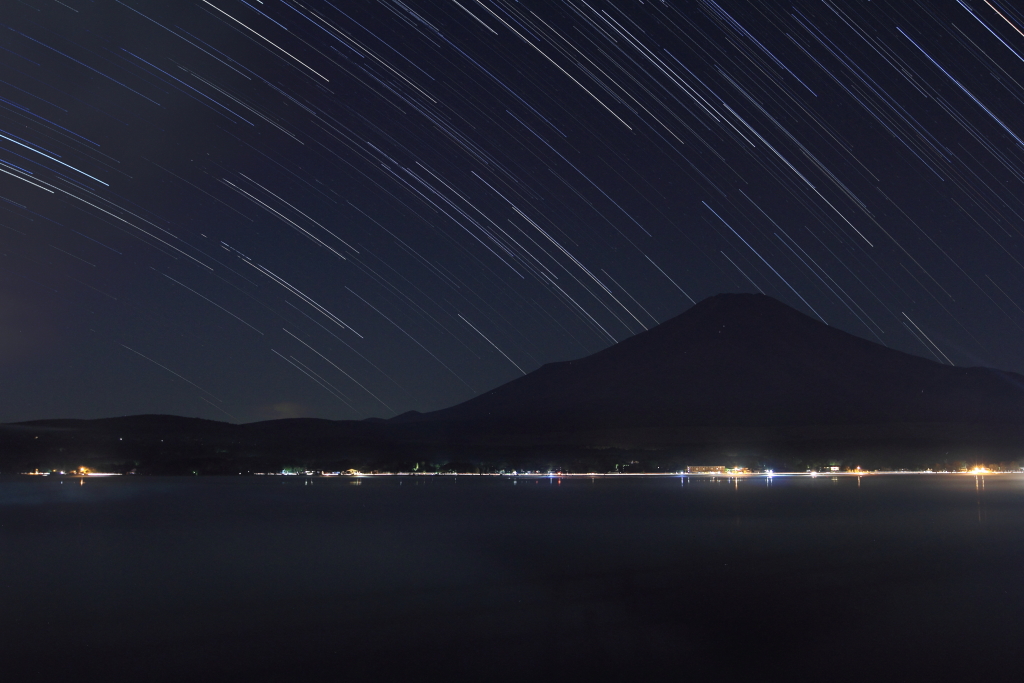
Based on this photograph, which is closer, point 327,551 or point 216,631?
point 216,631

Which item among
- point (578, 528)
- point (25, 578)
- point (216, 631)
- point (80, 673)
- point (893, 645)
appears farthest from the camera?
point (578, 528)

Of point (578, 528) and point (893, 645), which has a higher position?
point (578, 528)

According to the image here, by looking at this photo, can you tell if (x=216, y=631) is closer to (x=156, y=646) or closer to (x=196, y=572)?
(x=156, y=646)

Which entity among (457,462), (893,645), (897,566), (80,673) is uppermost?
(457,462)

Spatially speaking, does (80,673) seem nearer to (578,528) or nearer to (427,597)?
(427,597)

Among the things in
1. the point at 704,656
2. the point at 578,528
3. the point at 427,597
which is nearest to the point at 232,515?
the point at 578,528

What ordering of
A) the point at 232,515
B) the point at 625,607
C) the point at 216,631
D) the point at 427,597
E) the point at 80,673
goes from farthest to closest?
the point at 232,515 → the point at 427,597 → the point at 625,607 → the point at 216,631 → the point at 80,673
